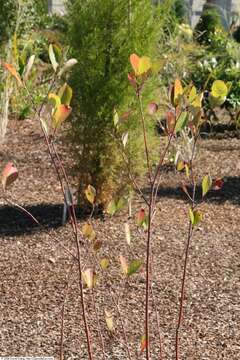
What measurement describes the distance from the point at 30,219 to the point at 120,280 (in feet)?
4.99

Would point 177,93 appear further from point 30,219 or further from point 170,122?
point 30,219

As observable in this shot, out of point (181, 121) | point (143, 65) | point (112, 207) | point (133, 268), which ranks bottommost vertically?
point (133, 268)

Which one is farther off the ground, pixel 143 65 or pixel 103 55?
pixel 143 65

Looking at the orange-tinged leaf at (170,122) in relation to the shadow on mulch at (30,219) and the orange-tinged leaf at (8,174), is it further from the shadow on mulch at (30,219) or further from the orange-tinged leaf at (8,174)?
the shadow on mulch at (30,219)

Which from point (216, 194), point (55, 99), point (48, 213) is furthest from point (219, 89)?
point (216, 194)

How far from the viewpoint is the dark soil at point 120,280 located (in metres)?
3.96

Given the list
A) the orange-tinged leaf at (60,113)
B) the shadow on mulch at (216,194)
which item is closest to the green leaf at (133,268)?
the orange-tinged leaf at (60,113)

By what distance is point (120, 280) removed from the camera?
15.8 feet

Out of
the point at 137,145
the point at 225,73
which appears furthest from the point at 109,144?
the point at 225,73

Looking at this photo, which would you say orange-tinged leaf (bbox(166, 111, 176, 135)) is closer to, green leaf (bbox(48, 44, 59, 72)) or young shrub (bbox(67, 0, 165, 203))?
green leaf (bbox(48, 44, 59, 72))

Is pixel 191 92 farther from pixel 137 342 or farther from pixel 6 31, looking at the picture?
pixel 6 31

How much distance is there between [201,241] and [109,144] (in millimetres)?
984

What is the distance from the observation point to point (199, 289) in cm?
473

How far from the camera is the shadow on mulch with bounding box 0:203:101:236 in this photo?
5.81 metres
